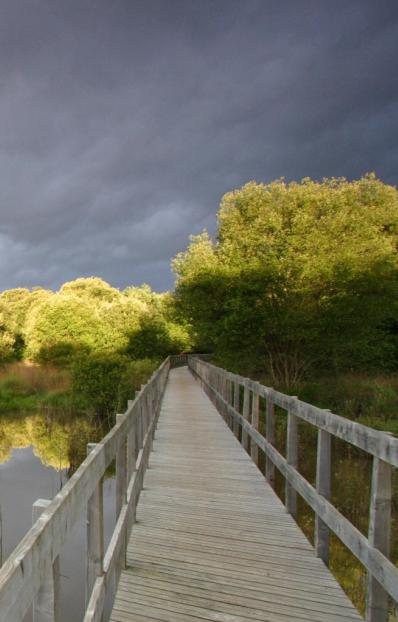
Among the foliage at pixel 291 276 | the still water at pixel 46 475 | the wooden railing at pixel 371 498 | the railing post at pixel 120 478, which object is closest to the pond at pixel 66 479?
the still water at pixel 46 475

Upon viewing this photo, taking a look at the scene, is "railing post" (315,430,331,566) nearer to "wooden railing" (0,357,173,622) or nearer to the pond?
the pond

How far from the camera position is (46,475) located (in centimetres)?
1266

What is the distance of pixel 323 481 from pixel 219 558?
1.19m

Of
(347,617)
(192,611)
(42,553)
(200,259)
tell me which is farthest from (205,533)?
(200,259)

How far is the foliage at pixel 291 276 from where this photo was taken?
54.4 feet

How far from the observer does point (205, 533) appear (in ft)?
14.4

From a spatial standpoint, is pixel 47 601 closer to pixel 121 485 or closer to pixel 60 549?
pixel 60 549

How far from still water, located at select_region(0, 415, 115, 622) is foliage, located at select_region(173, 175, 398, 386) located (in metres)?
7.41

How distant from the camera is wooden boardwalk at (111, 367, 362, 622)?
10.1 ft

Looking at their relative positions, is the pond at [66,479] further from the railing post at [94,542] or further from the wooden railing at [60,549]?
the railing post at [94,542]

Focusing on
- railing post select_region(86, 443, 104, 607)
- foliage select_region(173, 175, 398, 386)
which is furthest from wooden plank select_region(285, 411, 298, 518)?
foliage select_region(173, 175, 398, 386)

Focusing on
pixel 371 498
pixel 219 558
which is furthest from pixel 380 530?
pixel 219 558

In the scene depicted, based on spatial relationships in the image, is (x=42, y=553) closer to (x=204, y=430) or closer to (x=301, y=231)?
(x=204, y=430)

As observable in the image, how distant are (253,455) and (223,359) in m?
14.6
